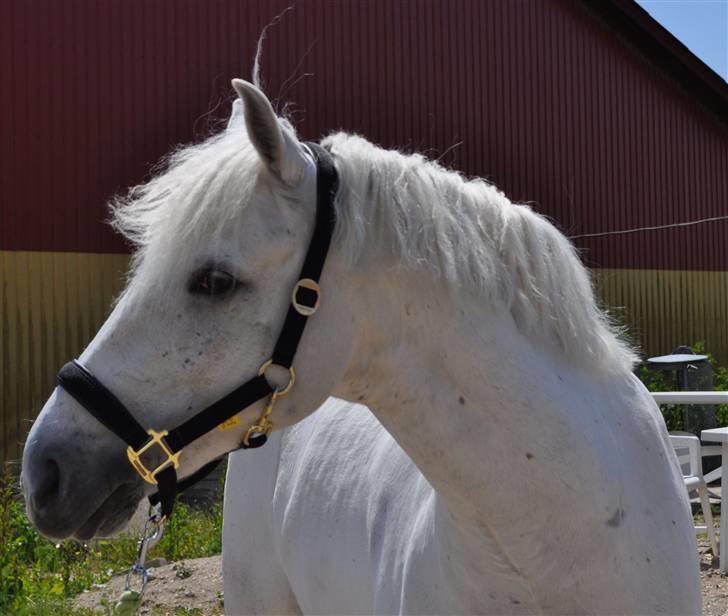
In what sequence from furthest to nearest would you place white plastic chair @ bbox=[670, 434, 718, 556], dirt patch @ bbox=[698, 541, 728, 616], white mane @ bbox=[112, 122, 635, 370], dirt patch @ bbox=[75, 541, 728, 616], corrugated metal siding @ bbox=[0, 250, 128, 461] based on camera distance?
corrugated metal siding @ bbox=[0, 250, 128, 461], white plastic chair @ bbox=[670, 434, 718, 556], dirt patch @ bbox=[75, 541, 728, 616], dirt patch @ bbox=[698, 541, 728, 616], white mane @ bbox=[112, 122, 635, 370]

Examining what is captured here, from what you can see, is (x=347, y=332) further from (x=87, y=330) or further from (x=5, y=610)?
(x=87, y=330)

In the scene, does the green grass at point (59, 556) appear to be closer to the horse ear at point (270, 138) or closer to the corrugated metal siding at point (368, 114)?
the corrugated metal siding at point (368, 114)

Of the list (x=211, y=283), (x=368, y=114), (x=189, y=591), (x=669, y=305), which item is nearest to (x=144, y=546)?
(x=211, y=283)

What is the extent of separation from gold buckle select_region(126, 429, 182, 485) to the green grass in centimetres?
351

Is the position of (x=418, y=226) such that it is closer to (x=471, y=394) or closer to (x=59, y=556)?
(x=471, y=394)

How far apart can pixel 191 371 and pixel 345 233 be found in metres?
0.40

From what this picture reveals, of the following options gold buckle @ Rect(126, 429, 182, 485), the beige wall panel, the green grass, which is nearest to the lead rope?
gold buckle @ Rect(126, 429, 182, 485)

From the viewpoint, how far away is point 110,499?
1797mm

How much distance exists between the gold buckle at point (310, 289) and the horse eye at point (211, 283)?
0.12 metres

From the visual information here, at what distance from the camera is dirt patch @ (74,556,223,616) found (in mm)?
5441

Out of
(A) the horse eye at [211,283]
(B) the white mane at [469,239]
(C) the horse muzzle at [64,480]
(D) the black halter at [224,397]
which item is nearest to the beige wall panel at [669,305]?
(B) the white mane at [469,239]

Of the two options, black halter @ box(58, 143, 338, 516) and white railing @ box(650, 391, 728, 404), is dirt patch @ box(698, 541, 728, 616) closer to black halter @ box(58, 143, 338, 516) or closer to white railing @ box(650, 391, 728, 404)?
white railing @ box(650, 391, 728, 404)

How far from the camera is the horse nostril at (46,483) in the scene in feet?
5.67

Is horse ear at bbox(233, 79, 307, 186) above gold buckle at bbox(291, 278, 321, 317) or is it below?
above
